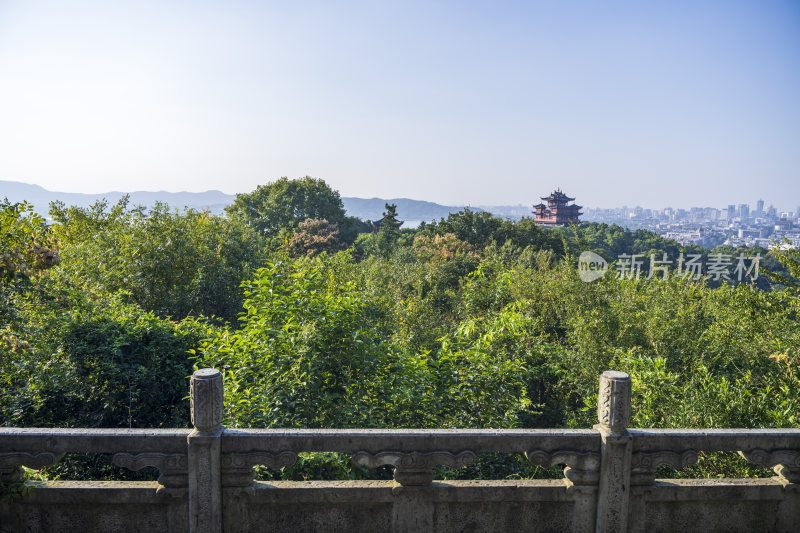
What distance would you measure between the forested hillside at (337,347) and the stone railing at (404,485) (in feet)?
3.25

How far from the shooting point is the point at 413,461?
378cm

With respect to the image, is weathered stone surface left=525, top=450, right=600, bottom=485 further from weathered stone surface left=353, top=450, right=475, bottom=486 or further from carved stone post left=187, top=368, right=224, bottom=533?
carved stone post left=187, top=368, right=224, bottom=533

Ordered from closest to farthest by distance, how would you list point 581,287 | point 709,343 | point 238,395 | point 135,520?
point 135,520 < point 238,395 < point 709,343 < point 581,287

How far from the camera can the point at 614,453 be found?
148 inches

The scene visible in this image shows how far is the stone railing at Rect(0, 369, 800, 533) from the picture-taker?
3.62 m

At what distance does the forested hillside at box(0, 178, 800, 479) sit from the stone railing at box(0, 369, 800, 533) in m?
0.99

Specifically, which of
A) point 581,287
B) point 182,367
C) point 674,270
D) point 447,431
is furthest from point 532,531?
point 674,270

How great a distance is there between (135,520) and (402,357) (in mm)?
3171

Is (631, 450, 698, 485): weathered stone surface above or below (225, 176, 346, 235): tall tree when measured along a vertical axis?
below


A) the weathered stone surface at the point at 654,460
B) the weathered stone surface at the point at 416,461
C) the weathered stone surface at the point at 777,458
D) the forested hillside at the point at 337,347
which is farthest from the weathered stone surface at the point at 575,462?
the forested hillside at the point at 337,347

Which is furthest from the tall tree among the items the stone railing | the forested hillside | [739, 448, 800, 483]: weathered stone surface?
[739, 448, 800, 483]: weathered stone surface

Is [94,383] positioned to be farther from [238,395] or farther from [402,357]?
[402,357]

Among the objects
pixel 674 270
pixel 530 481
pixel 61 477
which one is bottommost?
pixel 61 477

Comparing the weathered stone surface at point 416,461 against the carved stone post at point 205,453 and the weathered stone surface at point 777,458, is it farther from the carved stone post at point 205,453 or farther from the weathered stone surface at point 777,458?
the weathered stone surface at point 777,458
